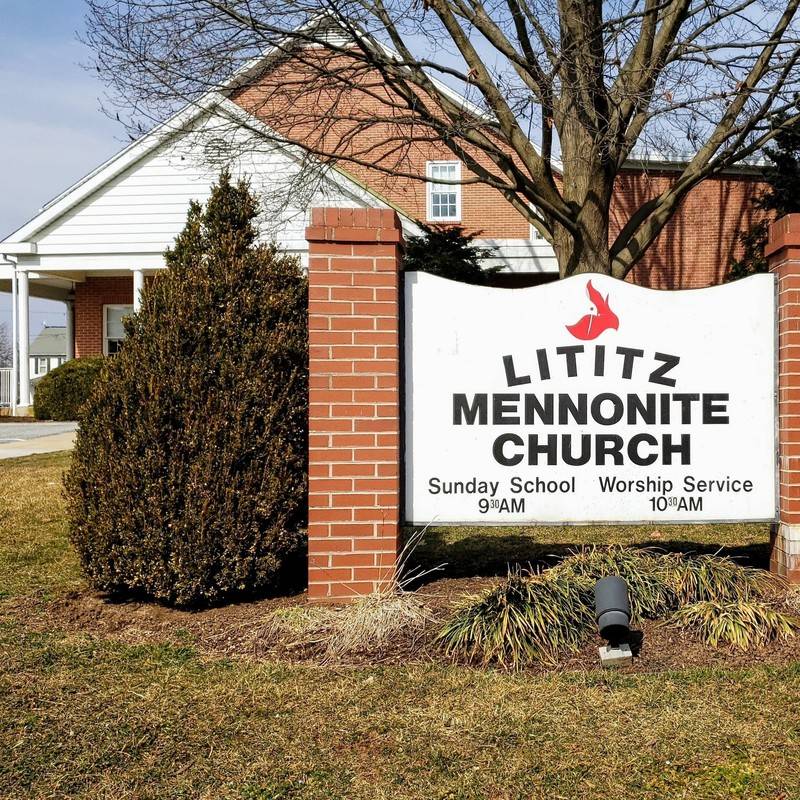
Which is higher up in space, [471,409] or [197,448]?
[471,409]

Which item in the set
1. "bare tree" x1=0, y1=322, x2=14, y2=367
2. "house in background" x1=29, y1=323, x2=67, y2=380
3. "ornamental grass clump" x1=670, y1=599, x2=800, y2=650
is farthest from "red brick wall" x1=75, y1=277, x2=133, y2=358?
"bare tree" x1=0, y1=322, x2=14, y2=367

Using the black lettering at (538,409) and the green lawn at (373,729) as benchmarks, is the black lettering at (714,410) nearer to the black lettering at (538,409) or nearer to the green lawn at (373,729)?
the black lettering at (538,409)

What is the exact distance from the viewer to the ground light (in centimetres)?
392

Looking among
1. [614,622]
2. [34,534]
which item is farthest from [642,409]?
[34,534]

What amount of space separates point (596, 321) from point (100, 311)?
21.2 meters

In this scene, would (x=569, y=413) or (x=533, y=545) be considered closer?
(x=569, y=413)

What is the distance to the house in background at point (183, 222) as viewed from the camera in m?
18.0

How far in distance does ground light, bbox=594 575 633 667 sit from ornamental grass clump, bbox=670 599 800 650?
19.3 inches

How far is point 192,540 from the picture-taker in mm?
4660

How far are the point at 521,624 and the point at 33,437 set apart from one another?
44.2ft

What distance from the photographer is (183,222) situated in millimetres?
19719

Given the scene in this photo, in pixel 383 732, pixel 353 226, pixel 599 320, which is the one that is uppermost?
pixel 353 226

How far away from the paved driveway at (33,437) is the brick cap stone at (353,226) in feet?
24.6

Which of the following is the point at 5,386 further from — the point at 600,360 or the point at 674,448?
the point at 674,448
